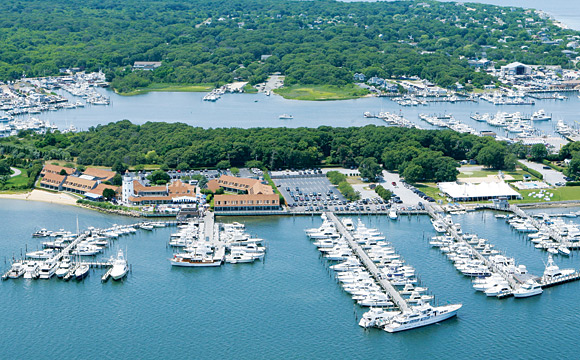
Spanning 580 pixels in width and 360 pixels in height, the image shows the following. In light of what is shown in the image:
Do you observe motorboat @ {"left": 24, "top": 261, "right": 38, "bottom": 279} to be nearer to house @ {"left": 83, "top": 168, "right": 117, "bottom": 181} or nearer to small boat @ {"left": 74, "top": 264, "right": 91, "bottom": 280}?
small boat @ {"left": 74, "top": 264, "right": 91, "bottom": 280}

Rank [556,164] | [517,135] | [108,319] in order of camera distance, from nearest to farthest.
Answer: [108,319]
[556,164]
[517,135]

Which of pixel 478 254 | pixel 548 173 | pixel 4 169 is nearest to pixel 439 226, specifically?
pixel 478 254

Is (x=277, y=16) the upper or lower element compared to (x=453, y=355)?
upper

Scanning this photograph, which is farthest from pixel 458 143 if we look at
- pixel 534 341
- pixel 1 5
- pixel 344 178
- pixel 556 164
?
pixel 1 5

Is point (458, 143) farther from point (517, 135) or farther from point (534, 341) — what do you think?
point (534, 341)

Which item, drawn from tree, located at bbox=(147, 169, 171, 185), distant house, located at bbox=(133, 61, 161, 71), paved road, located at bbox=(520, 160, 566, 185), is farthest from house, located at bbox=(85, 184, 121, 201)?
distant house, located at bbox=(133, 61, 161, 71)
